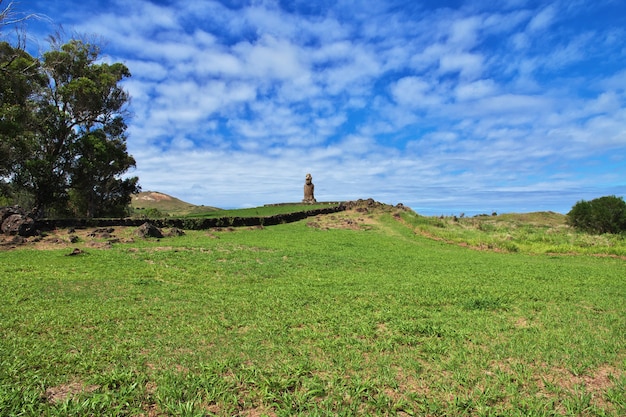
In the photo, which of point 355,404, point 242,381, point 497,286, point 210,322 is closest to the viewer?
point 355,404

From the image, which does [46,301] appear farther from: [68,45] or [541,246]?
[68,45]

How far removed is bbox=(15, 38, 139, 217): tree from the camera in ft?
74.3

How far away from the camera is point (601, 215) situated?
1369 inches

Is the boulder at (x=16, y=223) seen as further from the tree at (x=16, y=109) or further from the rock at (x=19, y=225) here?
the tree at (x=16, y=109)

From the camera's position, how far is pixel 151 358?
4.34 meters

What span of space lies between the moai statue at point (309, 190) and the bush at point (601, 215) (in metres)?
28.8

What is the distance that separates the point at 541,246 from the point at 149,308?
19.2 m

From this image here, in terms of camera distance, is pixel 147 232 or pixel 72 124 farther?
pixel 72 124

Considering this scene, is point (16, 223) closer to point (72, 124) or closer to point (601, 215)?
point (72, 124)

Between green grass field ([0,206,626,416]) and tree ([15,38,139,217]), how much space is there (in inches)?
643

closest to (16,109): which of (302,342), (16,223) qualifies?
(16,223)

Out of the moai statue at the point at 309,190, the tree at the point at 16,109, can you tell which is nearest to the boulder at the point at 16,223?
the tree at the point at 16,109

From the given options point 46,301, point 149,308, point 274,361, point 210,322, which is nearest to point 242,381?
point 274,361

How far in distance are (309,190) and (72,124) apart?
2350 centimetres
